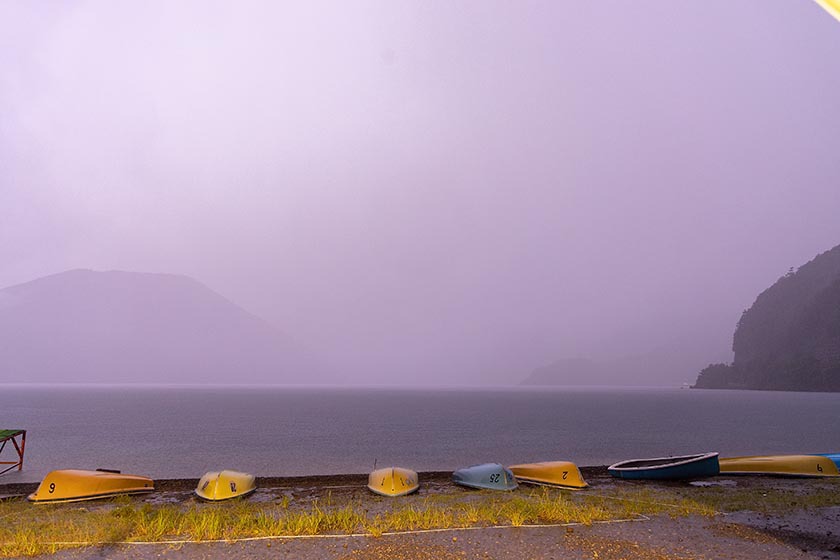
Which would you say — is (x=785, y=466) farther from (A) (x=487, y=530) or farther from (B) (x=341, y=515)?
(B) (x=341, y=515)

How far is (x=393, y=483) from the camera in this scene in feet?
78.9

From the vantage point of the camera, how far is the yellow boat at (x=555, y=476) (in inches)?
1001

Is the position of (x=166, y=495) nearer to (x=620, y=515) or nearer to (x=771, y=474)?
(x=620, y=515)

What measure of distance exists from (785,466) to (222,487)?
29.5 meters

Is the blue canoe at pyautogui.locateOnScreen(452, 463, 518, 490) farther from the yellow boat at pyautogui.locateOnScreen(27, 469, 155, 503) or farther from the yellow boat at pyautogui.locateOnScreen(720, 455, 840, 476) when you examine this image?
the yellow boat at pyautogui.locateOnScreen(27, 469, 155, 503)

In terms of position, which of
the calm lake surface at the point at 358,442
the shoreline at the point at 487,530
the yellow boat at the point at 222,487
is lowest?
the calm lake surface at the point at 358,442

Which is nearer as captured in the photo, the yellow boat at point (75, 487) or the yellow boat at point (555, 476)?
the yellow boat at point (75, 487)

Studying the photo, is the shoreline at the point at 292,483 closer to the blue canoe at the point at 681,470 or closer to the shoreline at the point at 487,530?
the blue canoe at the point at 681,470

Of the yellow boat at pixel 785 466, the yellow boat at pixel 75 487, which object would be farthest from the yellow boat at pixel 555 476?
the yellow boat at pixel 75 487

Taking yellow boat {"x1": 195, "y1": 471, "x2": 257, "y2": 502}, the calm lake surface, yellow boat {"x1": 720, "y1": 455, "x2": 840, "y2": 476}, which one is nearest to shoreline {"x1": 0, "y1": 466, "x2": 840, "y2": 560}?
yellow boat {"x1": 195, "y1": 471, "x2": 257, "y2": 502}

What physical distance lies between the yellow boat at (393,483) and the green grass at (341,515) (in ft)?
3.52

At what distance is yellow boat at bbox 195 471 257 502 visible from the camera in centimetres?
2309

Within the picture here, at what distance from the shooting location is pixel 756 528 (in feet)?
49.6

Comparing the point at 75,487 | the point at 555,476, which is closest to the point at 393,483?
the point at 555,476
